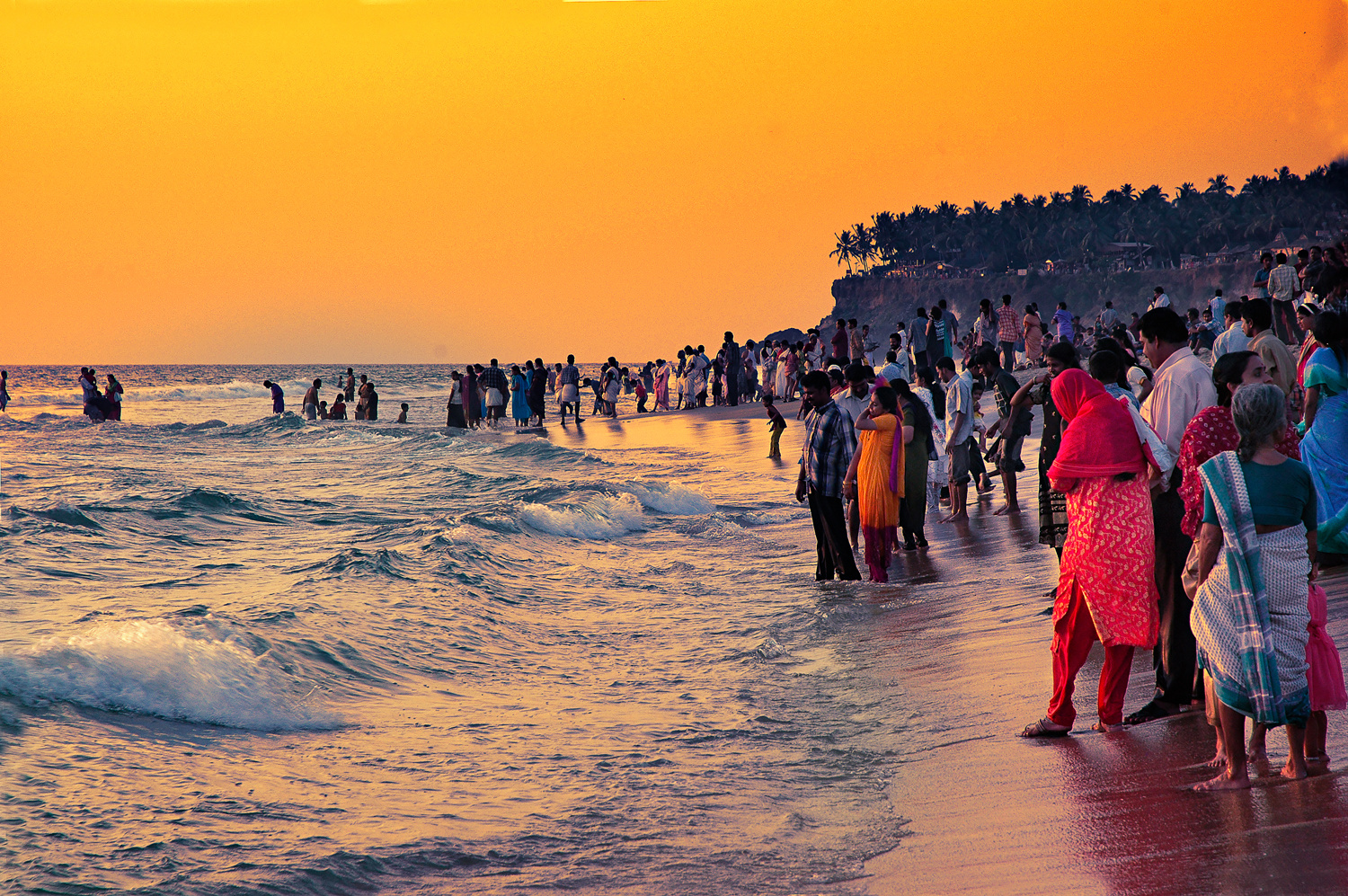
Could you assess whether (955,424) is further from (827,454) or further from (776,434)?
(776,434)

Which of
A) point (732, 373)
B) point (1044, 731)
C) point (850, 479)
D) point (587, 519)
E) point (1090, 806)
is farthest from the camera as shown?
point (732, 373)

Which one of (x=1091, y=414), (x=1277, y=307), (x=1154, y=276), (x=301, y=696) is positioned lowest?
(x=301, y=696)

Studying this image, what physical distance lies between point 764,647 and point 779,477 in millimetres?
10528

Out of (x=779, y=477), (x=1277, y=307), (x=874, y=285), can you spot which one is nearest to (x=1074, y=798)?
(x=779, y=477)

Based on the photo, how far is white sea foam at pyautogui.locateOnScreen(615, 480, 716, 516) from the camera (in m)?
14.5

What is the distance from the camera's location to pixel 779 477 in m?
17.5

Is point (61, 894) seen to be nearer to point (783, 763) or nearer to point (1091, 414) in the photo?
point (783, 763)

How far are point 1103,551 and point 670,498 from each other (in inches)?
422

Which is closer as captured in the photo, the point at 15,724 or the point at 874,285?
the point at 15,724

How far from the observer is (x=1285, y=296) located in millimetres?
16047

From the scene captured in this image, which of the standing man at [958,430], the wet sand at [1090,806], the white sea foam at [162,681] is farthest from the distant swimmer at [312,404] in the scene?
the wet sand at [1090,806]

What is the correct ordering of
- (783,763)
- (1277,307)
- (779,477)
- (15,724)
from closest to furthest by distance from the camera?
(783,763), (15,724), (1277,307), (779,477)

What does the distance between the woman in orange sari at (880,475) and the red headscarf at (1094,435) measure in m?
4.08

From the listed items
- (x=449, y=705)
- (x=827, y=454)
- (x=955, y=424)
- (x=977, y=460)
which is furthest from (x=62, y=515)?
(x=977, y=460)
